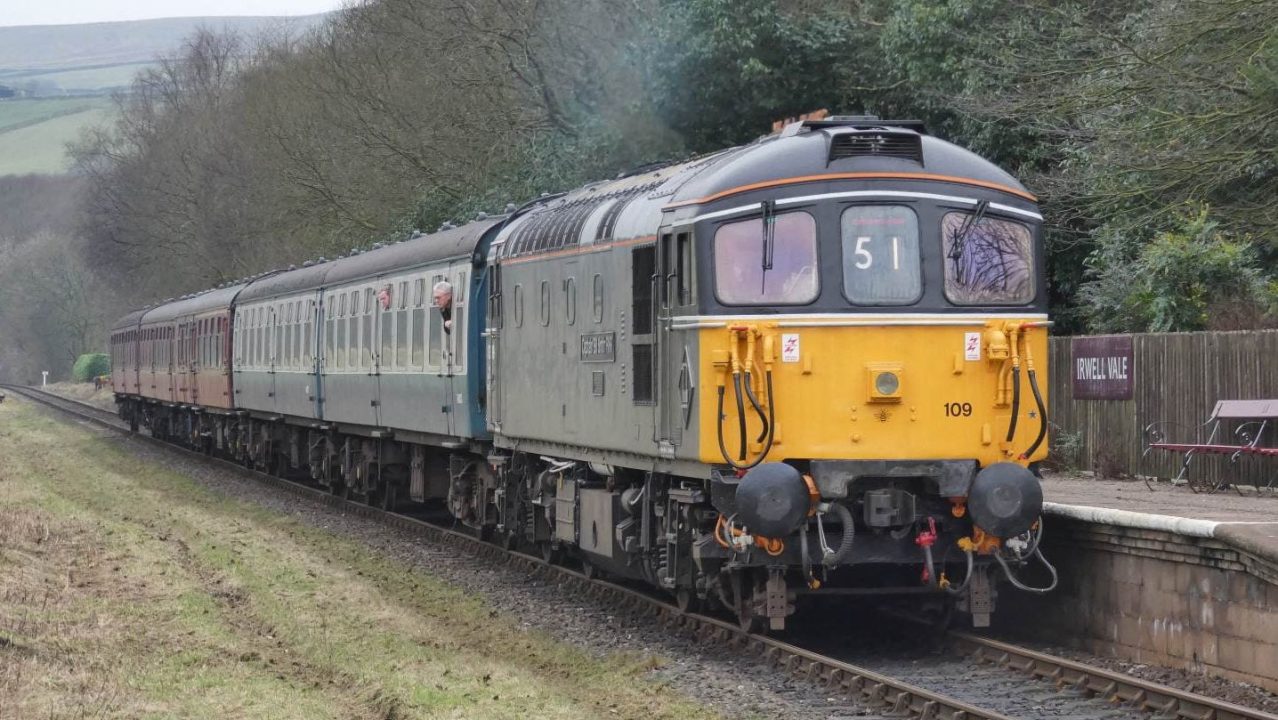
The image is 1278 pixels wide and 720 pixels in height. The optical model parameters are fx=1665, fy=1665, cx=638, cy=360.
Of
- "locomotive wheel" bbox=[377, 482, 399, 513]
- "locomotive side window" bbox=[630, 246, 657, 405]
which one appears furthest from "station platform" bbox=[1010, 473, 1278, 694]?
"locomotive wheel" bbox=[377, 482, 399, 513]

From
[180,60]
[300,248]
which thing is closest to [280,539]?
[300,248]

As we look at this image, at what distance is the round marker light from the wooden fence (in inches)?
300

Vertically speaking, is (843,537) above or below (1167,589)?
above

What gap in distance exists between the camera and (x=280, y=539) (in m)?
19.4

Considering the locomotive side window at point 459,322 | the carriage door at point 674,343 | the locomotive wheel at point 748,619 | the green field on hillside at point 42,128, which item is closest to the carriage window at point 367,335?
the locomotive side window at point 459,322

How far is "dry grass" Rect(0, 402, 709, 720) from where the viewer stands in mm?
9633

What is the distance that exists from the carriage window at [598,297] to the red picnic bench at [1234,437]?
6888 millimetres

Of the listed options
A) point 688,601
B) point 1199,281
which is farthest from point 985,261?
point 1199,281

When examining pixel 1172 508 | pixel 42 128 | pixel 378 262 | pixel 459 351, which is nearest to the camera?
pixel 1172 508

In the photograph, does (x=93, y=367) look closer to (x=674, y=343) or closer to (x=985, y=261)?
(x=674, y=343)

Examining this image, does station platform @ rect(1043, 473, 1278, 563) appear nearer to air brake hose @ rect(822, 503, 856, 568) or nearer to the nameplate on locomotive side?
air brake hose @ rect(822, 503, 856, 568)

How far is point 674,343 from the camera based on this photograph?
11406 mm

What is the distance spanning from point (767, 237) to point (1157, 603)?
11.5ft

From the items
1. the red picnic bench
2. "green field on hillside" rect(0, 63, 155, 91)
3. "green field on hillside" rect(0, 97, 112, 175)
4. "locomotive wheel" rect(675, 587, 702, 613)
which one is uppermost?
"green field on hillside" rect(0, 63, 155, 91)
